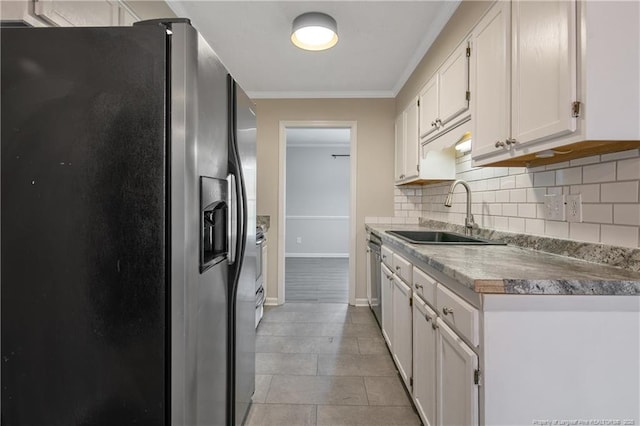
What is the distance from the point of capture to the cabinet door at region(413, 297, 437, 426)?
1.36 meters

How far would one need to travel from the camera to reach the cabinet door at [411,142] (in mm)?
2701

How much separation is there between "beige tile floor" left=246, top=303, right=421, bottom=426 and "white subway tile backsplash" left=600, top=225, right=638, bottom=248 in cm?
125

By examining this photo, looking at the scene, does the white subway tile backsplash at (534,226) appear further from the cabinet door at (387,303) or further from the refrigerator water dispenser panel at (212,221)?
the refrigerator water dispenser panel at (212,221)

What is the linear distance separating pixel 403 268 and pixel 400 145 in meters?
1.75

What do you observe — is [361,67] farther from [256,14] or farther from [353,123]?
[256,14]

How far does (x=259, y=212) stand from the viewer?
361cm

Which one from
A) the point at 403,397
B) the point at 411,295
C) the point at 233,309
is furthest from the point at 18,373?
the point at 403,397

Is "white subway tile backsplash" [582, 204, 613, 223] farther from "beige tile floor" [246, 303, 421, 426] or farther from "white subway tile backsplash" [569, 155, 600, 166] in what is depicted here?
"beige tile floor" [246, 303, 421, 426]

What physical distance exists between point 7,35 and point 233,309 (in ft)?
3.84

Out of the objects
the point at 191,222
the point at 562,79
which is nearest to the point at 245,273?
the point at 191,222

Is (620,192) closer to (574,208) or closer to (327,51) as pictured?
(574,208)

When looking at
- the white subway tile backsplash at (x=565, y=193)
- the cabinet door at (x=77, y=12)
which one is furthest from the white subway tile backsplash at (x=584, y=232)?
the cabinet door at (x=77, y=12)

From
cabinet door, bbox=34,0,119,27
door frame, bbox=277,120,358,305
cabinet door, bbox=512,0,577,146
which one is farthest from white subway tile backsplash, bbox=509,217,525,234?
cabinet door, bbox=34,0,119,27

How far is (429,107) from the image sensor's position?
2367 mm
